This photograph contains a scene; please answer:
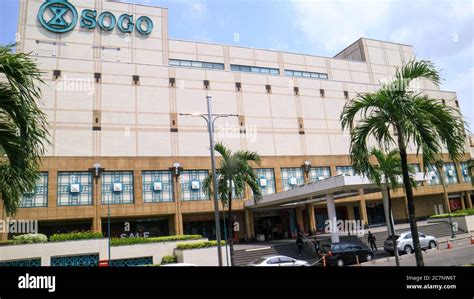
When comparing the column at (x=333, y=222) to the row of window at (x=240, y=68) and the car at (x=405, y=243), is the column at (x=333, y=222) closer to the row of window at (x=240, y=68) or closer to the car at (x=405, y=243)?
the car at (x=405, y=243)

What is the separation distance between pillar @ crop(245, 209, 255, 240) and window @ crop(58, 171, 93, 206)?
16.3 meters

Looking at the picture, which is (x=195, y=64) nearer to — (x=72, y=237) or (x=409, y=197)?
(x=72, y=237)

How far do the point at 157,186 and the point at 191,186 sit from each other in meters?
3.66

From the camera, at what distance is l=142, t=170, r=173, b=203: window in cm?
3656

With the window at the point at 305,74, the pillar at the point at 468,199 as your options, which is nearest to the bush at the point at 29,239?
the window at the point at 305,74

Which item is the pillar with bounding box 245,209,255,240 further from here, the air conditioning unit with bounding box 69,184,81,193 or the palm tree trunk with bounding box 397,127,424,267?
the palm tree trunk with bounding box 397,127,424,267

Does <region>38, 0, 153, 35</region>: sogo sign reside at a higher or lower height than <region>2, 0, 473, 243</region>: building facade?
higher

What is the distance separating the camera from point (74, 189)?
3381 cm

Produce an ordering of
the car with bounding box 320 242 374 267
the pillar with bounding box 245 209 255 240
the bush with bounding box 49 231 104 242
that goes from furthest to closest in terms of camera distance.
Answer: the pillar with bounding box 245 209 255 240
the bush with bounding box 49 231 104 242
the car with bounding box 320 242 374 267

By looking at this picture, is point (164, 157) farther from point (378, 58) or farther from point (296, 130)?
point (378, 58)

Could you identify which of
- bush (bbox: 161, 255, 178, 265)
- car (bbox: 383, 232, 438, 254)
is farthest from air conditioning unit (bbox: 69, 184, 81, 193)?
car (bbox: 383, 232, 438, 254)

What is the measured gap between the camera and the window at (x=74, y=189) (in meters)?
33.6

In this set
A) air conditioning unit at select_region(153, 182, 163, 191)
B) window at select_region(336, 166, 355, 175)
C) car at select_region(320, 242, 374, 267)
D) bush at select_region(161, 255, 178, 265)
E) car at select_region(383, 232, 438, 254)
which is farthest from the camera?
window at select_region(336, 166, 355, 175)
